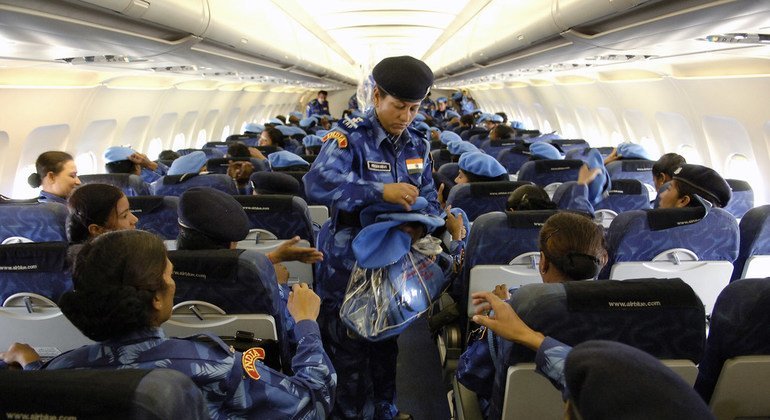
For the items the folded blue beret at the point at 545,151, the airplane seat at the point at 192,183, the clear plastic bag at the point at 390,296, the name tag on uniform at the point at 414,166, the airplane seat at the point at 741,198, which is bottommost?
the airplane seat at the point at 741,198

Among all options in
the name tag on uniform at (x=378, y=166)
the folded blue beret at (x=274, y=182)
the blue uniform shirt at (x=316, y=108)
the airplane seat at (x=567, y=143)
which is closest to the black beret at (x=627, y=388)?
the name tag on uniform at (x=378, y=166)

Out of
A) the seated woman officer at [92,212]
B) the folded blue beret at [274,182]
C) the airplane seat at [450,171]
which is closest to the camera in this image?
the seated woman officer at [92,212]

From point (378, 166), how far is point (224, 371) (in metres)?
1.45

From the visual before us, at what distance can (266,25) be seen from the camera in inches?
262

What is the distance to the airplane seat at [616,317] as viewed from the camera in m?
1.61

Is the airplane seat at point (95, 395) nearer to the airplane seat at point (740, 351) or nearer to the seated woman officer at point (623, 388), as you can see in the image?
the seated woman officer at point (623, 388)

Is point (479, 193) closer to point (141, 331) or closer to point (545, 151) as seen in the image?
point (545, 151)

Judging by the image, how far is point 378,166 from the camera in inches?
103

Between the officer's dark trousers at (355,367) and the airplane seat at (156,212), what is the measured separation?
1634 millimetres

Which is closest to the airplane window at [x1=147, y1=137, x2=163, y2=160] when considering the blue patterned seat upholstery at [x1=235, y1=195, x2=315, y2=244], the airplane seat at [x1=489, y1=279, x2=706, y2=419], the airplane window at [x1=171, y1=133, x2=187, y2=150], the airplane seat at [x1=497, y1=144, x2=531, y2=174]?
the airplane window at [x1=171, y1=133, x2=187, y2=150]

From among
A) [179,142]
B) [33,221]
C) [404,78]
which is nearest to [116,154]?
[33,221]

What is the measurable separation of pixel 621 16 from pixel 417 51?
15867 millimetres

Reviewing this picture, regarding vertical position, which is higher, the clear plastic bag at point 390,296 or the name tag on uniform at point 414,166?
the name tag on uniform at point 414,166

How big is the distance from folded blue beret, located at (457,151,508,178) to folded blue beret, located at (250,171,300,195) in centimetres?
159
